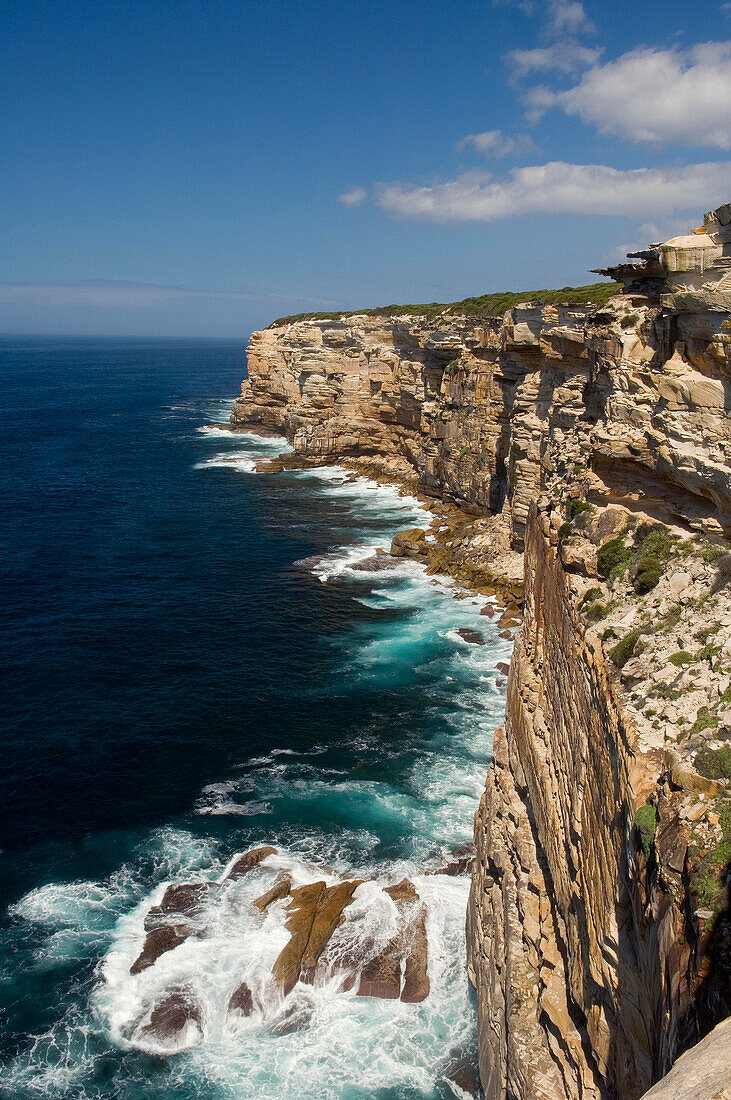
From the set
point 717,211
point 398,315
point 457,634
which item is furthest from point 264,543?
point 717,211

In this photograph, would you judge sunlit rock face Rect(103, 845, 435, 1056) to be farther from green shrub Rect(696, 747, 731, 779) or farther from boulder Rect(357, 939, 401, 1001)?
green shrub Rect(696, 747, 731, 779)

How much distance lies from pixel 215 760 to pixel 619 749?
28967 millimetres

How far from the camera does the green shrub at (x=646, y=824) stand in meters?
12.7

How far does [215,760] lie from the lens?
39844 mm

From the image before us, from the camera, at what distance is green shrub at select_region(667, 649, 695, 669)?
16656 millimetres

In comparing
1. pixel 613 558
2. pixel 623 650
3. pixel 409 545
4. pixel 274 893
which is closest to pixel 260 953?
pixel 274 893

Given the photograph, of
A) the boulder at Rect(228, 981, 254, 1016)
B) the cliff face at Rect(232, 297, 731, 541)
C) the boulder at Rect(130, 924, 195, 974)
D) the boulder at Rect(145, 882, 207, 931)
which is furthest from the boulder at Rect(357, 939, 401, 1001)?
the cliff face at Rect(232, 297, 731, 541)

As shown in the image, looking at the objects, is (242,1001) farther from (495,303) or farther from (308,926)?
(495,303)

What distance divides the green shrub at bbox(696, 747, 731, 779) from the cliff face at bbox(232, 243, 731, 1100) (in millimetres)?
36

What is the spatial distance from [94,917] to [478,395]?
193ft

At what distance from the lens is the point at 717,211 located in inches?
821

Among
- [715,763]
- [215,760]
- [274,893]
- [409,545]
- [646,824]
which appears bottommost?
[274,893]

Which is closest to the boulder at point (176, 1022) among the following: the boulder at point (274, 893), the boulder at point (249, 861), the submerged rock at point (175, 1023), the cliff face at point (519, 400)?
the submerged rock at point (175, 1023)

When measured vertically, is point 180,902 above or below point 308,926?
above
